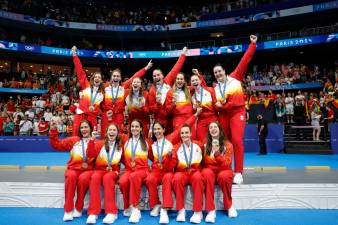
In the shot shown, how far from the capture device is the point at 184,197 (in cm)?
472

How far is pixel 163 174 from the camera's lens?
4.74 meters

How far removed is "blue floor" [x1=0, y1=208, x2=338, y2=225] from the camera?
13.9 feet

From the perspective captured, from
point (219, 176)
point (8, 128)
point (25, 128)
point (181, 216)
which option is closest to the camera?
point (181, 216)

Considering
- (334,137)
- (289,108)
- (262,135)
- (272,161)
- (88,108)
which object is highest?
(88,108)

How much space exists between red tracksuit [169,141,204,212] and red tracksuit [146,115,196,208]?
0.30ft

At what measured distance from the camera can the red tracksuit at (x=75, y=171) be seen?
4.51 m

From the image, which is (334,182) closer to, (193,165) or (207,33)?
(193,165)

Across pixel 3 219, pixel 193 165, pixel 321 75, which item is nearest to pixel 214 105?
pixel 193 165

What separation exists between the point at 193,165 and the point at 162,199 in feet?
2.26

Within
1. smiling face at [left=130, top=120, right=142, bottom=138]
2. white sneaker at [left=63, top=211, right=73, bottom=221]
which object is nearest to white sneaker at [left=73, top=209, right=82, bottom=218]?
white sneaker at [left=63, top=211, right=73, bottom=221]

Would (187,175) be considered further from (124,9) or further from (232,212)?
(124,9)

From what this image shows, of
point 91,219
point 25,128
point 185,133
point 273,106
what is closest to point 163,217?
point 91,219

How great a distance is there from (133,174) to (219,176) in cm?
127

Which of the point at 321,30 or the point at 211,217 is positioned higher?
the point at 321,30
